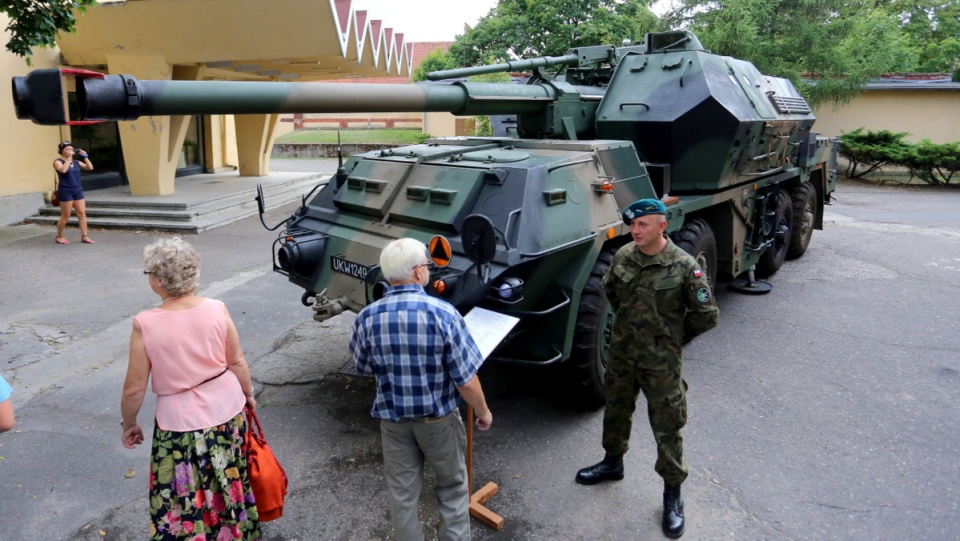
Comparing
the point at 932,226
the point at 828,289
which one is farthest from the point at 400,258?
the point at 932,226

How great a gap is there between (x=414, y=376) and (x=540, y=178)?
185 centimetres

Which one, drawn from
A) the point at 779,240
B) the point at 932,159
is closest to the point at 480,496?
the point at 779,240

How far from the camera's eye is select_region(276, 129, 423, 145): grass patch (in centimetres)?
2672

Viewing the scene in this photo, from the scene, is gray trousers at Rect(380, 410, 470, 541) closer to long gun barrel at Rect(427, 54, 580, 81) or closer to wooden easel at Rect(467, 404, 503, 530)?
wooden easel at Rect(467, 404, 503, 530)

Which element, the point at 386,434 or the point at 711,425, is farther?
the point at 711,425

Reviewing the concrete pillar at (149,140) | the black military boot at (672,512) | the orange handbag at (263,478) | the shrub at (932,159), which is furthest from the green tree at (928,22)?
the orange handbag at (263,478)

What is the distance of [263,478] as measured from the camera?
2854 mm

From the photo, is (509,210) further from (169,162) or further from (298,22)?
(169,162)

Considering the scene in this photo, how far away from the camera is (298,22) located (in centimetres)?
1087

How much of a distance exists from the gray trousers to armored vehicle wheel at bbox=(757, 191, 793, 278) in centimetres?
593

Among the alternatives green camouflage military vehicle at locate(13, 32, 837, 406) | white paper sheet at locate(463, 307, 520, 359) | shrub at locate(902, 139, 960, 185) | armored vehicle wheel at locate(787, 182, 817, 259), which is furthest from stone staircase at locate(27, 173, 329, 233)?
shrub at locate(902, 139, 960, 185)

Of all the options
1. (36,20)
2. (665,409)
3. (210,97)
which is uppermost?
(36,20)

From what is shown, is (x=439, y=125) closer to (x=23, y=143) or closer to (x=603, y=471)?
(x=23, y=143)

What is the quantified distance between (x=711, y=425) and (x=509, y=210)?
1.89m
